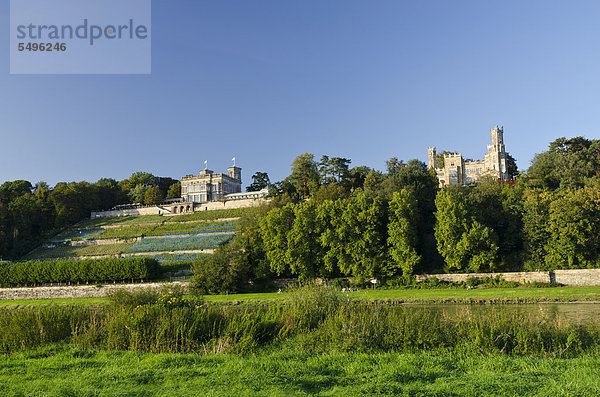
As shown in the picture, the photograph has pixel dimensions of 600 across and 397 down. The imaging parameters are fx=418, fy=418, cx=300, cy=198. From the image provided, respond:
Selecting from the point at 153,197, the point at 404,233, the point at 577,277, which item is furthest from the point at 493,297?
the point at 153,197

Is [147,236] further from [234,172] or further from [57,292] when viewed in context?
[234,172]

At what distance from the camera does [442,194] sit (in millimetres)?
39438

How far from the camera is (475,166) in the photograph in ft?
294

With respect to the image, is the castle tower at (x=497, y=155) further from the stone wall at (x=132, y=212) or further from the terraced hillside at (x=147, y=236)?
the stone wall at (x=132, y=212)

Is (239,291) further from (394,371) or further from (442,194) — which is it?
(394,371)

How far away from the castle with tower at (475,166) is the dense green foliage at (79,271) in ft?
196

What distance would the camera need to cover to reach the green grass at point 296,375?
23.2 feet

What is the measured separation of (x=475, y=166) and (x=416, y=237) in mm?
58355

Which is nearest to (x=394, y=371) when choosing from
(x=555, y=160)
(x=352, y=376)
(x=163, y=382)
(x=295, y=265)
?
(x=352, y=376)

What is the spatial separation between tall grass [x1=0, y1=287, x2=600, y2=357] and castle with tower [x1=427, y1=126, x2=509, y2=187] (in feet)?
244

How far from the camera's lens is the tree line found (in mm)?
34906

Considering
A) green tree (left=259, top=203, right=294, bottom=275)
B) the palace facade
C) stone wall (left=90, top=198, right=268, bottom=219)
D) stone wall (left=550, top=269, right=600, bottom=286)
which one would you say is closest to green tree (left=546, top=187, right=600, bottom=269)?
stone wall (left=550, top=269, right=600, bottom=286)

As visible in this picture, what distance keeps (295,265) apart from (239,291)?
232 inches

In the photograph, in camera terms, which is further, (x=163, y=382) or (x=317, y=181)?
(x=317, y=181)
